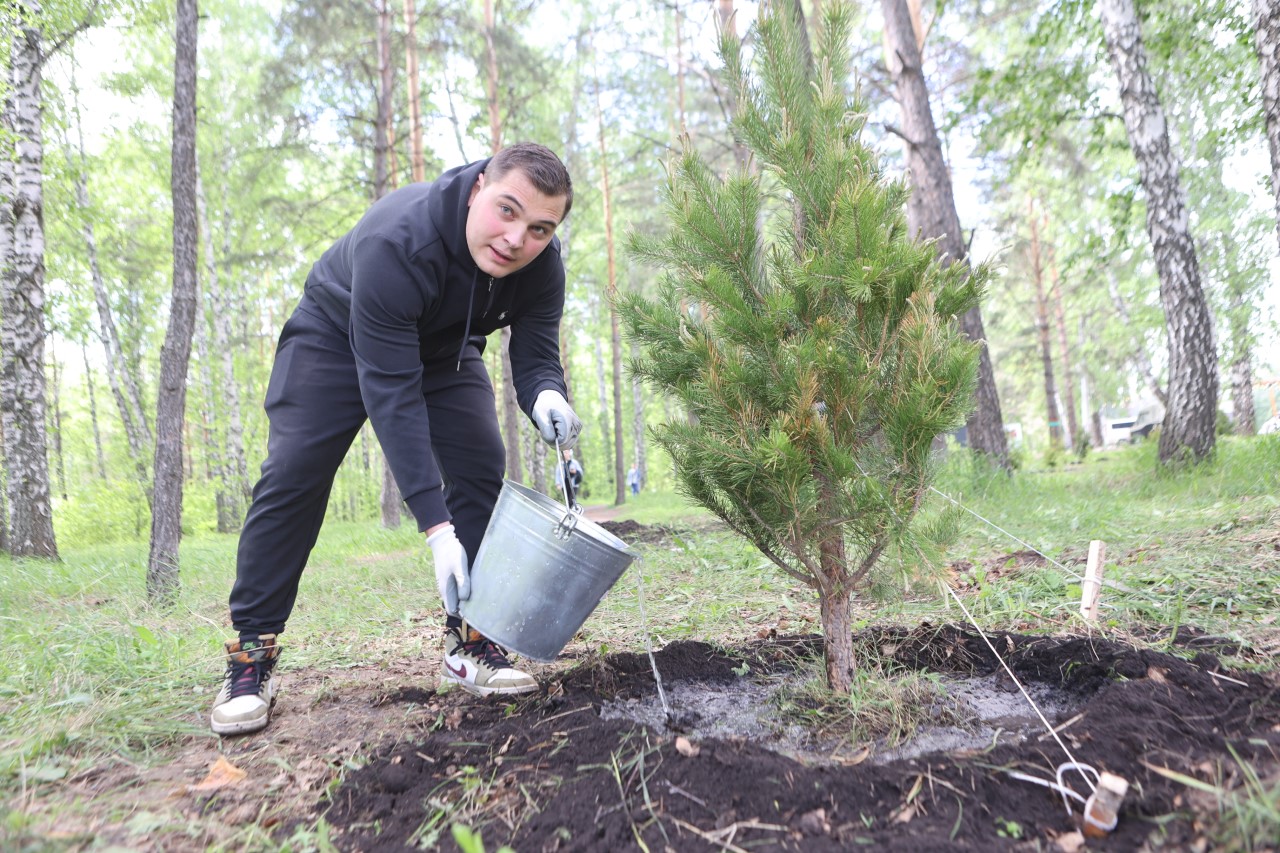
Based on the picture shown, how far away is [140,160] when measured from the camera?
47.8 feet

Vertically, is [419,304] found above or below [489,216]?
below

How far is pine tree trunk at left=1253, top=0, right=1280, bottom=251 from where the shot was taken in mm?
3697

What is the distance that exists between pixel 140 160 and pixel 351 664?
618 inches

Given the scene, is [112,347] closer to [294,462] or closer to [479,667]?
[294,462]

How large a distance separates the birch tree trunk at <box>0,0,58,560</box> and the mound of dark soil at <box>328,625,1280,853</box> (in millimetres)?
7790

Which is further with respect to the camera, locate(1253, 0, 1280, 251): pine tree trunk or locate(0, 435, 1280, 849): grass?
locate(1253, 0, 1280, 251): pine tree trunk

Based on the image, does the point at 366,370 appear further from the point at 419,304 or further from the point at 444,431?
the point at 444,431

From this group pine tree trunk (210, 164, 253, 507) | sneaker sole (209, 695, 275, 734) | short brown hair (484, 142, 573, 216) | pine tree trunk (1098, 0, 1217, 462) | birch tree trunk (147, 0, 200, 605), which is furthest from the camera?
pine tree trunk (210, 164, 253, 507)

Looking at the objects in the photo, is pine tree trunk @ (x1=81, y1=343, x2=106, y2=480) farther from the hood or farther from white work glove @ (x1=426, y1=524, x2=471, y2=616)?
white work glove @ (x1=426, y1=524, x2=471, y2=616)

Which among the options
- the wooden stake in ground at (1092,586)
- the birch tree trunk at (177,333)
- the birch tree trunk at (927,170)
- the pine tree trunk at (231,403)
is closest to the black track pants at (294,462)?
the wooden stake in ground at (1092,586)

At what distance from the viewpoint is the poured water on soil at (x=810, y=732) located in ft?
6.08

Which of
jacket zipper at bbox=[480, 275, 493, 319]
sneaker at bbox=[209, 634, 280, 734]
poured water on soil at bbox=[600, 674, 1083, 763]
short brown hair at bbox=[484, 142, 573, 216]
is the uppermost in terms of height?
short brown hair at bbox=[484, 142, 573, 216]

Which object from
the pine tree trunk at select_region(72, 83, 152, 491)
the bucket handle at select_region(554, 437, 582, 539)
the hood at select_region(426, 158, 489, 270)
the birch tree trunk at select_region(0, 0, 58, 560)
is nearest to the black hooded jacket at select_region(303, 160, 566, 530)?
the hood at select_region(426, 158, 489, 270)

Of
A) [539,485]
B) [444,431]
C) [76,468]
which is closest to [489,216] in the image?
[444,431]
